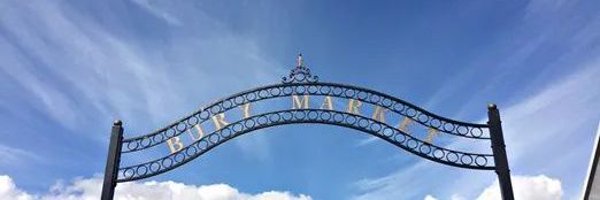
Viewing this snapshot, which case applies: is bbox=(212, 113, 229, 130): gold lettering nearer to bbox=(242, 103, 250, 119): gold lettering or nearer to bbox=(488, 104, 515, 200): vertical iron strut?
bbox=(242, 103, 250, 119): gold lettering

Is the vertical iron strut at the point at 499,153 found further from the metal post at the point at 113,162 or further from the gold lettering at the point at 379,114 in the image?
the metal post at the point at 113,162

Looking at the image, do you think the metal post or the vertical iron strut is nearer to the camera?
the vertical iron strut

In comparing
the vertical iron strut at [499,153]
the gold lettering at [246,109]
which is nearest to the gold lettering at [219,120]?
the gold lettering at [246,109]

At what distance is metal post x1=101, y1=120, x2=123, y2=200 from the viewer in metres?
12.3

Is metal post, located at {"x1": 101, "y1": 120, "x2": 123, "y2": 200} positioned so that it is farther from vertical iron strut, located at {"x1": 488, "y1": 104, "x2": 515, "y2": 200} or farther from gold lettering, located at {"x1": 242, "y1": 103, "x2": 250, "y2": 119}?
vertical iron strut, located at {"x1": 488, "y1": 104, "x2": 515, "y2": 200}

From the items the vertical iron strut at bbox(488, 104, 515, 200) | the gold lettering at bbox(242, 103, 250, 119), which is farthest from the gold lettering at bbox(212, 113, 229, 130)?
the vertical iron strut at bbox(488, 104, 515, 200)

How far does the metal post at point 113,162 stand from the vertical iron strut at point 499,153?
6514 mm

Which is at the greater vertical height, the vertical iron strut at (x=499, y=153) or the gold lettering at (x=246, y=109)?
the gold lettering at (x=246, y=109)

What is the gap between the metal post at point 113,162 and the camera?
12.3 meters

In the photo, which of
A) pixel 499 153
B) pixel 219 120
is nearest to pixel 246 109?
pixel 219 120

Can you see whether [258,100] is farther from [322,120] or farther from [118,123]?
[118,123]

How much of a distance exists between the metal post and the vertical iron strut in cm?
651

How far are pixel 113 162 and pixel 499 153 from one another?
665 cm

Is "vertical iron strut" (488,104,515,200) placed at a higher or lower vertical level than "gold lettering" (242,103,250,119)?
lower
